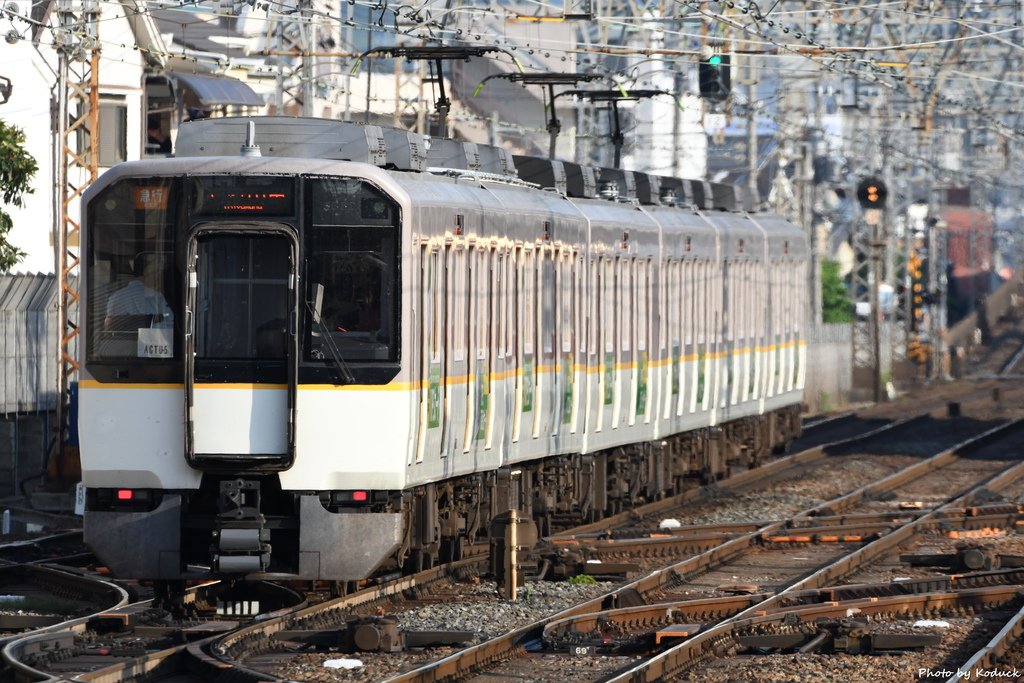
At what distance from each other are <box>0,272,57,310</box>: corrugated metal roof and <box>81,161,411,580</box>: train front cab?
1150 centimetres

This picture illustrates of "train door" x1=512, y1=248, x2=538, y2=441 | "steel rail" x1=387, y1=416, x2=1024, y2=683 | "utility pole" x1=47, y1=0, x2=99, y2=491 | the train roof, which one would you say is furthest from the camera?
"utility pole" x1=47, y1=0, x2=99, y2=491

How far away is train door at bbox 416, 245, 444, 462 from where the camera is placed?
45.4 feet


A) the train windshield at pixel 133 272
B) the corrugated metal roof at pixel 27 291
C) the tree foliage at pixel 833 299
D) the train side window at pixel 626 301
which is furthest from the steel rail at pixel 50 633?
the tree foliage at pixel 833 299

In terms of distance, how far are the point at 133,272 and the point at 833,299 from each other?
63068 millimetres

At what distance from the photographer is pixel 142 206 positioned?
520 inches

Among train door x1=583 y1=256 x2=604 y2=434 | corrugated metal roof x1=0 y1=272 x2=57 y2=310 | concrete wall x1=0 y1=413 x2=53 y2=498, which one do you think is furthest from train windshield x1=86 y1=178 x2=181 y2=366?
corrugated metal roof x1=0 y1=272 x2=57 y2=310

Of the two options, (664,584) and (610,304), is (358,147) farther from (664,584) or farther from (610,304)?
(610,304)

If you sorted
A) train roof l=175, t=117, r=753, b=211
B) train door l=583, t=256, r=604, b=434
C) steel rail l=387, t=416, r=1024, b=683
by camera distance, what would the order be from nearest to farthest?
steel rail l=387, t=416, r=1024, b=683 < train roof l=175, t=117, r=753, b=211 < train door l=583, t=256, r=604, b=434

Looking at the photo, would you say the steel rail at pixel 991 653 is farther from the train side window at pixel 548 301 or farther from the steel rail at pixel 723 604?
the train side window at pixel 548 301

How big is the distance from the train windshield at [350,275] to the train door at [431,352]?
1.59ft

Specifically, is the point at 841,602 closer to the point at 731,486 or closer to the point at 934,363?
the point at 731,486

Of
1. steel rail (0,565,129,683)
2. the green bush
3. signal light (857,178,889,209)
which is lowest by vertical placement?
the green bush

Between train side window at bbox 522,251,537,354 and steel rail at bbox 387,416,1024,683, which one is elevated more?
train side window at bbox 522,251,537,354

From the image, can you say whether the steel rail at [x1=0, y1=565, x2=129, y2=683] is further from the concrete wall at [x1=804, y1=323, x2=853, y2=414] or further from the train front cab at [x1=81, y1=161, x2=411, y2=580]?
the concrete wall at [x1=804, y1=323, x2=853, y2=414]
